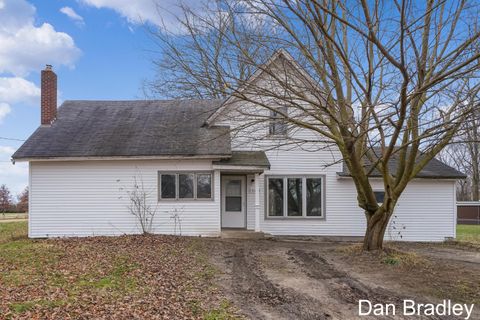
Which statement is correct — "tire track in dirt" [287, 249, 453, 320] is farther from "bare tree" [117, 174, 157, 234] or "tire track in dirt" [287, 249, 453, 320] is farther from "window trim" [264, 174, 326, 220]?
"bare tree" [117, 174, 157, 234]

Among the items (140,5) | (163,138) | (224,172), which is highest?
(140,5)

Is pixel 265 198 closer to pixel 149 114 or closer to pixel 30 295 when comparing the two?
pixel 149 114

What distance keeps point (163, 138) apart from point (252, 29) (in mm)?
7502

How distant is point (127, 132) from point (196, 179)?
3472mm

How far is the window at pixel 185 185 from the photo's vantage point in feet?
50.8

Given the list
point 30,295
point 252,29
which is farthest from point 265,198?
point 30,295

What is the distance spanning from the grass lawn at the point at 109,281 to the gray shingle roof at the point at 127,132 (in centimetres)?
348

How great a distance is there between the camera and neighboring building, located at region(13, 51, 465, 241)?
15.2 meters

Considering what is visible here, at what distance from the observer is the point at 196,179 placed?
1548cm

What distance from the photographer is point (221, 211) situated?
1631 centimetres

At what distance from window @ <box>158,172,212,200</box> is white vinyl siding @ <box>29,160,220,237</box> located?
20 centimetres

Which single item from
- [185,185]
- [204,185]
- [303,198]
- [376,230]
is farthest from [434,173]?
[185,185]

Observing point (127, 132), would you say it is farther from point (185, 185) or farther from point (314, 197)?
point (314, 197)

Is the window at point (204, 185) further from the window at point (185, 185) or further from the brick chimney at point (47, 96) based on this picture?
the brick chimney at point (47, 96)
